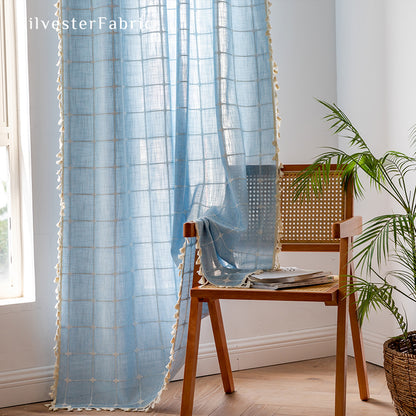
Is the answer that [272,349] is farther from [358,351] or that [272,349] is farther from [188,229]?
[188,229]

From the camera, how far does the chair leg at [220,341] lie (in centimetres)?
239

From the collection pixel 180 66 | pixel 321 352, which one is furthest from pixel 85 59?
pixel 321 352

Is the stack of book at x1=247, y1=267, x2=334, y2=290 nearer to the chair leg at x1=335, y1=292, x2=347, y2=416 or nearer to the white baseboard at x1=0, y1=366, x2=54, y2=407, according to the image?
the chair leg at x1=335, y1=292, x2=347, y2=416

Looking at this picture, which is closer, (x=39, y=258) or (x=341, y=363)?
(x=341, y=363)

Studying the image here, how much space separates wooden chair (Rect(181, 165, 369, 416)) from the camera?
6.75 ft

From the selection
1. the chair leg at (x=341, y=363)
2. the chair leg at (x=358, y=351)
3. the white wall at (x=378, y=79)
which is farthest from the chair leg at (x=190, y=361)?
the white wall at (x=378, y=79)

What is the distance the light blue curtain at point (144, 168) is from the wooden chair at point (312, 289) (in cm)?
15

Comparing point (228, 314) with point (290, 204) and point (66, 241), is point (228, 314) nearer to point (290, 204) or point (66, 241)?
point (290, 204)

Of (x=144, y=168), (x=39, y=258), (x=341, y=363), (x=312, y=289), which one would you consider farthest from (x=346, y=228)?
(x=39, y=258)

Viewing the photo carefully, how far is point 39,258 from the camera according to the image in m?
2.46

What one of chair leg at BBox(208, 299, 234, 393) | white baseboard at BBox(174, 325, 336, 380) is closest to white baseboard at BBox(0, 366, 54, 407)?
white baseboard at BBox(174, 325, 336, 380)

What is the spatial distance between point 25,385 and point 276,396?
0.94 m

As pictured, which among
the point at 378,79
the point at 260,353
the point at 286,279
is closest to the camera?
the point at 286,279

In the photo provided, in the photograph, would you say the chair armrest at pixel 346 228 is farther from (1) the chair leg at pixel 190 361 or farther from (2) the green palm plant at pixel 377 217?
(1) the chair leg at pixel 190 361
